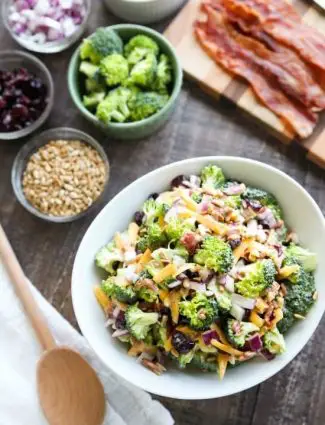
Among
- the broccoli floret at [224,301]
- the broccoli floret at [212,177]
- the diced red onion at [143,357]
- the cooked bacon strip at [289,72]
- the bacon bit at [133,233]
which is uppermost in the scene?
the cooked bacon strip at [289,72]

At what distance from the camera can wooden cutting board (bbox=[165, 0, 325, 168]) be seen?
242 centimetres

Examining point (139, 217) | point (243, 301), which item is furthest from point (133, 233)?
point (243, 301)

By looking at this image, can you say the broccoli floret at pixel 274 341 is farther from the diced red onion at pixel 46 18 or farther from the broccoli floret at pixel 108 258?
the diced red onion at pixel 46 18

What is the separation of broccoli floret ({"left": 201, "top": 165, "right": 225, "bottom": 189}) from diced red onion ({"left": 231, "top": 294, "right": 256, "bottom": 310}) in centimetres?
33

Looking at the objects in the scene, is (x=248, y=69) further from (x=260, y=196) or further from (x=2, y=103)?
(x=2, y=103)

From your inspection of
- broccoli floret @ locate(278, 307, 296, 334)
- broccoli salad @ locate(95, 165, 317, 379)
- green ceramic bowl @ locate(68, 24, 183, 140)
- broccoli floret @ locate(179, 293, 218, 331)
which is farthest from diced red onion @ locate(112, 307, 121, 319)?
green ceramic bowl @ locate(68, 24, 183, 140)

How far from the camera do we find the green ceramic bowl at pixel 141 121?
2357 millimetres

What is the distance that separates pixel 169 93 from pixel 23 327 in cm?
88

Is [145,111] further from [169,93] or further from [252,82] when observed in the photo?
[252,82]

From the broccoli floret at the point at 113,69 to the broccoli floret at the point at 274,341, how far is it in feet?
3.12

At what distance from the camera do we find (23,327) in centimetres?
236

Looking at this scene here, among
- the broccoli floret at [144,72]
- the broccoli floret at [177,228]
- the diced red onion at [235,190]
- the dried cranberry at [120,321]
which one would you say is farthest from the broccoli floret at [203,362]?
the broccoli floret at [144,72]

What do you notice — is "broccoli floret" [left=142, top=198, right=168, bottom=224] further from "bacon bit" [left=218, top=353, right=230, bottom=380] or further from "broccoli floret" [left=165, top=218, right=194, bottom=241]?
"bacon bit" [left=218, top=353, right=230, bottom=380]

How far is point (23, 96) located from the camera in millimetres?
2477
